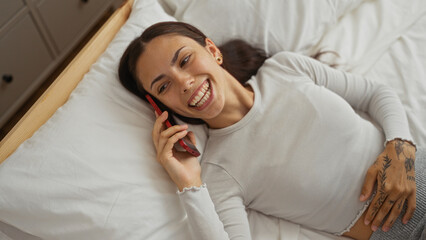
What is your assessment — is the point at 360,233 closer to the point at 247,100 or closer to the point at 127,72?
the point at 247,100

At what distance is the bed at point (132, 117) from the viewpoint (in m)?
0.82

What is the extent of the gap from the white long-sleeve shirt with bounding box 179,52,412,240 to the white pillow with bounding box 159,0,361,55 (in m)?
0.32

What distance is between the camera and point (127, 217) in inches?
33.1

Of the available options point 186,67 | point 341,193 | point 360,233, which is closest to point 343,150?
point 341,193

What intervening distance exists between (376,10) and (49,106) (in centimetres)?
131

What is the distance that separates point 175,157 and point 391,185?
0.59 meters

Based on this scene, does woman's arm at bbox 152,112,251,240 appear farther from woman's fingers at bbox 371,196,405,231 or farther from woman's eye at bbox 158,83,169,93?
woman's fingers at bbox 371,196,405,231

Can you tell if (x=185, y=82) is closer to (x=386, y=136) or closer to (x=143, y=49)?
(x=143, y=49)

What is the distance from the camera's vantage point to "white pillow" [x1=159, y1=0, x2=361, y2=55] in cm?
128

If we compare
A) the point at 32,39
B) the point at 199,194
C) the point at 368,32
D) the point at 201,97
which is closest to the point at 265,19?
the point at 368,32

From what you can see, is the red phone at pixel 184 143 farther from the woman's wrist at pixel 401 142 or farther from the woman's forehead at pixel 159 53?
the woman's wrist at pixel 401 142

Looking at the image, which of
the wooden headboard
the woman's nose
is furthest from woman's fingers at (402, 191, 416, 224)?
the wooden headboard

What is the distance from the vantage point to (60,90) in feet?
3.32

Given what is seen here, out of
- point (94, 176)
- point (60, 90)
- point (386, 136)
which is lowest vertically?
point (386, 136)
